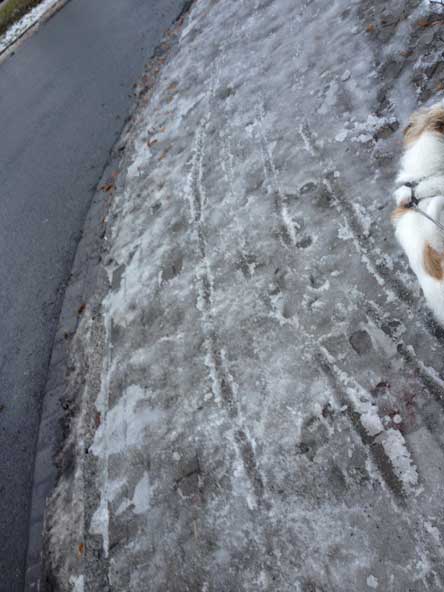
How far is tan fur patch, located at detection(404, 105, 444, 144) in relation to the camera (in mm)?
3074

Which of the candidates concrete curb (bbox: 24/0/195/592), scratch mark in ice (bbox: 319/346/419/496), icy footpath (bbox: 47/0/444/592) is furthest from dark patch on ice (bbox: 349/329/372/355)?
concrete curb (bbox: 24/0/195/592)

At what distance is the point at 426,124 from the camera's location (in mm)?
3133

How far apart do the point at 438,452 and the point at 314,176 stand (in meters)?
2.57

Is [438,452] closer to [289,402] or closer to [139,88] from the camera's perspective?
[289,402]

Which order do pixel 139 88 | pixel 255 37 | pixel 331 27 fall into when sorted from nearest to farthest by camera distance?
1. pixel 331 27
2. pixel 255 37
3. pixel 139 88

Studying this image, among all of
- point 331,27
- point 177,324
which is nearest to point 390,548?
point 177,324

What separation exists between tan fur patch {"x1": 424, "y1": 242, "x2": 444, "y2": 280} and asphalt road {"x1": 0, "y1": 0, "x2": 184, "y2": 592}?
3.59 m

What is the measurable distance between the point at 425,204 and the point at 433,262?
0.34 metres

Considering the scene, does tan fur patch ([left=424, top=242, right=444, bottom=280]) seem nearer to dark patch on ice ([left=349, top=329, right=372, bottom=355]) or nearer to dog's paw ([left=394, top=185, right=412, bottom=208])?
dog's paw ([left=394, top=185, right=412, bottom=208])

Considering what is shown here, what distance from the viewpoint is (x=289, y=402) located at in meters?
3.46

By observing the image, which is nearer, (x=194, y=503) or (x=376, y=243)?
(x=194, y=503)

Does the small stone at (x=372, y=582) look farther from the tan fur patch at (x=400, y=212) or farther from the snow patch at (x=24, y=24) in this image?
the snow patch at (x=24, y=24)

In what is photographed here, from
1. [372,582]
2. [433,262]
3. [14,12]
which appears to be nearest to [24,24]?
[14,12]

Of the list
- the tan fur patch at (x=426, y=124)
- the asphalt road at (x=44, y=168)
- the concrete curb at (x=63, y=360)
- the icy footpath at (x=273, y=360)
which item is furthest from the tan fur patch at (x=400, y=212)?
the asphalt road at (x=44, y=168)
